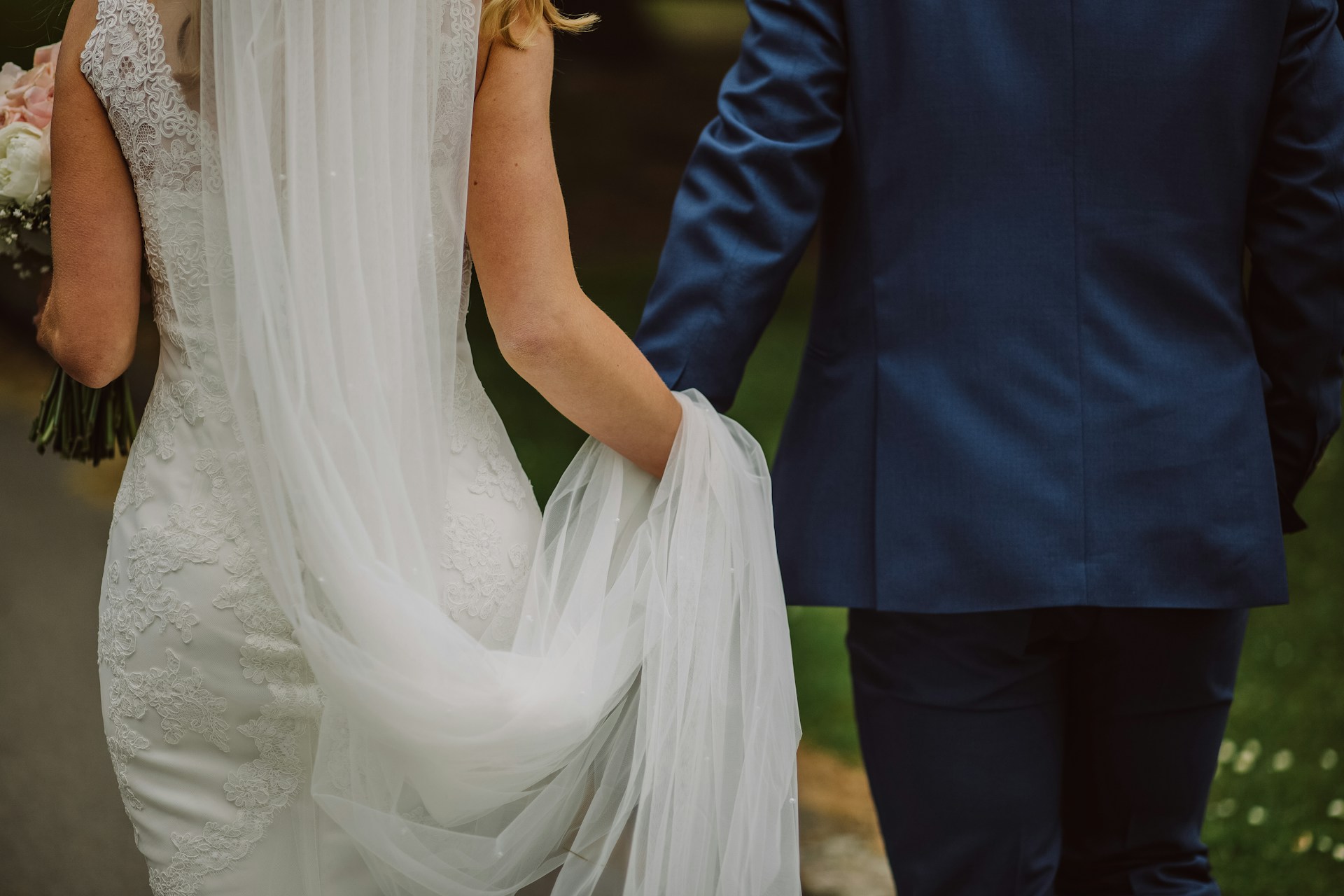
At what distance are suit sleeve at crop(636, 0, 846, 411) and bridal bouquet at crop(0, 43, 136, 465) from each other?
0.73m

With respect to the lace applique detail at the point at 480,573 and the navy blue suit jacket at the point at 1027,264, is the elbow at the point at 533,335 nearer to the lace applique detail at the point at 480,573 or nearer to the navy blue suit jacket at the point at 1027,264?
the lace applique detail at the point at 480,573

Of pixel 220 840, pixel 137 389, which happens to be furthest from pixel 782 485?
pixel 137 389

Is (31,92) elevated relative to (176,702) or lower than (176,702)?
elevated

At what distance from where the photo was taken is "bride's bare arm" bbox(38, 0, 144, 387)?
1.27 meters

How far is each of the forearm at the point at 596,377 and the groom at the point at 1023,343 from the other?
177mm

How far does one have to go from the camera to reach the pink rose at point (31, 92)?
4.97ft

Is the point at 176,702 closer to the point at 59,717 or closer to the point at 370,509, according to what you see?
the point at 370,509

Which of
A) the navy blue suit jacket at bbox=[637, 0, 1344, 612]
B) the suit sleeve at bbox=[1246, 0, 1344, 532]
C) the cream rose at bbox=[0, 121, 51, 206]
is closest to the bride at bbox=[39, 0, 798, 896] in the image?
the cream rose at bbox=[0, 121, 51, 206]

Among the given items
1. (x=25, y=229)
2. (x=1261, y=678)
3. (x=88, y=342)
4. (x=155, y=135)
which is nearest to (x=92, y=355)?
(x=88, y=342)

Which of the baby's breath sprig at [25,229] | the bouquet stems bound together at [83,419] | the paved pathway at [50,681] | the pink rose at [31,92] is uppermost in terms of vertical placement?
the pink rose at [31,92]

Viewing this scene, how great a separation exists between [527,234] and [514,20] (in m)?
0.21

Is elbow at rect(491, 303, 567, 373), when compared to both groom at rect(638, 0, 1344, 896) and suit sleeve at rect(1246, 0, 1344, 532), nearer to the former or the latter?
groom at rect(638, 0, 1344, 896)

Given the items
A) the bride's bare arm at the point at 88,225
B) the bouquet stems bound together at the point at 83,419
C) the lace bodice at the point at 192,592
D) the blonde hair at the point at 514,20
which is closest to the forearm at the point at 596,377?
the lace bodice at the point at 192,592

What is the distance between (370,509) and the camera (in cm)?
125
